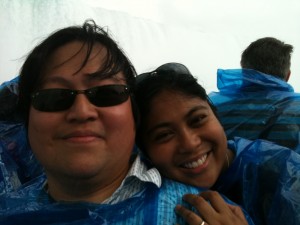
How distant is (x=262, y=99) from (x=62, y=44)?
91 cm

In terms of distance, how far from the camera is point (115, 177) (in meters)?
0.76

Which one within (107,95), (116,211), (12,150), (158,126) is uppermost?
(107,95)

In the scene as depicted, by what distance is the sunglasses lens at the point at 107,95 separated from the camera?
0.68 m

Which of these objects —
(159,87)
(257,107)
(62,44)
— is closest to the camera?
(62,44)

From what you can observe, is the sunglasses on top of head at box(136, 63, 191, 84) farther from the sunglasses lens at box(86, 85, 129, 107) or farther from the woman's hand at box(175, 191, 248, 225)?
the woman's hand at box(175, 191, 248, 225)

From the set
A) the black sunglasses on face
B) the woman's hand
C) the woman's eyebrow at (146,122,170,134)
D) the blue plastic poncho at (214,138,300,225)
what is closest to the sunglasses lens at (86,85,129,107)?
the black sunglasses on face

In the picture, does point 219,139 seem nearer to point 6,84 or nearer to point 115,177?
point 115,177

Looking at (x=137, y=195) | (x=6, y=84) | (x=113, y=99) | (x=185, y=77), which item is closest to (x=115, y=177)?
(x=137, y=195)

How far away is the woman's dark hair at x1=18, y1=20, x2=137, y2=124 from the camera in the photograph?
74 cm

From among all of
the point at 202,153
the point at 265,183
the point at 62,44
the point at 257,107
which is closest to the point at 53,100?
the point at 62,44

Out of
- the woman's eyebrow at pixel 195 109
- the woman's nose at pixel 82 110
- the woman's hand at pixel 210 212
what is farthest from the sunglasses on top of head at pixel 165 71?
the woman's hand at pixel 210 212

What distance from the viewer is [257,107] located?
1.32 metres

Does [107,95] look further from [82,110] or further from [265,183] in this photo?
[265,183]

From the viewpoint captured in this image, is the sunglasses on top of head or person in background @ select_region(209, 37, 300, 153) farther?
person in background @ select_region(209, 37, 300, 153)
